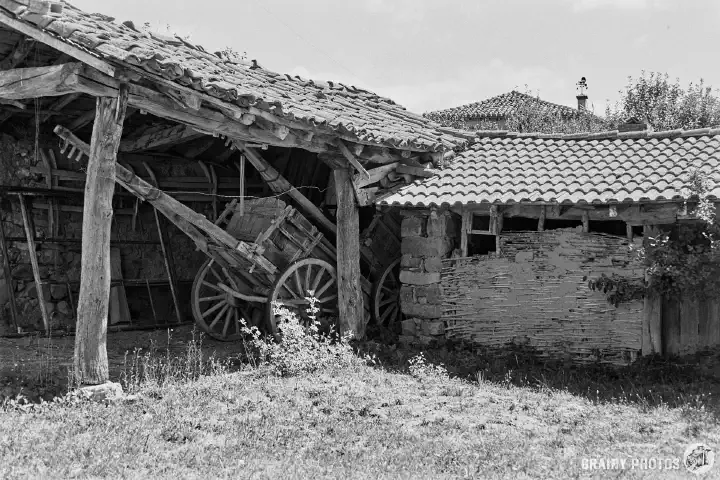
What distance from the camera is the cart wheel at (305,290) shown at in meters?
8.55

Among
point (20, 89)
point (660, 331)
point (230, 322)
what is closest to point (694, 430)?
point (660, 331)

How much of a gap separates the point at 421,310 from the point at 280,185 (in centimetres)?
235

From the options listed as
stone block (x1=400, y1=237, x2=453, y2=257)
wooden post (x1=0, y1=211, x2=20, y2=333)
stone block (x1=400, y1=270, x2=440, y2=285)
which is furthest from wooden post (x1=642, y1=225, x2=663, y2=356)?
wooden post (x1=0, y1=211, x2=20, y2=333)

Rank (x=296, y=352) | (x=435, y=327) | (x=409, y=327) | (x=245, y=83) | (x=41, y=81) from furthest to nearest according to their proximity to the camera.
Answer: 1. (x=409, y=327)
2. (x=435, y=327)
3. (x=245, y=83)
4. (x=296, y=352)
5. (x=41, y=81)

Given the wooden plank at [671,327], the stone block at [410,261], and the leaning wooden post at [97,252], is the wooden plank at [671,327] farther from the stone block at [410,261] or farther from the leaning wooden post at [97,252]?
→ the leaning wooden post at [97,252]

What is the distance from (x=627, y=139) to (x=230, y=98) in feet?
18.3

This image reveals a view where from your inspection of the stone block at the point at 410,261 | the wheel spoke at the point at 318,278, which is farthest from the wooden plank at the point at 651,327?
the wheel spoke at the point at 318,278

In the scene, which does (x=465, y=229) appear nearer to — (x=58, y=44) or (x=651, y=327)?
(x=651, y=327)

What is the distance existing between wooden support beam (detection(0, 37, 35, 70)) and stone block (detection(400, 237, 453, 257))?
15.8 feet

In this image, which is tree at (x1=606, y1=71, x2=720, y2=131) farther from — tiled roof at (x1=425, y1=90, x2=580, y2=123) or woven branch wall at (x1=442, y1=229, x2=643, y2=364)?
woven branch wall at (x1=442, y1=229, x2=643, y2=364)

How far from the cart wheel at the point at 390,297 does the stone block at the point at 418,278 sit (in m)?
0.39

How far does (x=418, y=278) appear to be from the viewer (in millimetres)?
9391

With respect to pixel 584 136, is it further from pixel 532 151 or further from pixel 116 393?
pixel 116 393

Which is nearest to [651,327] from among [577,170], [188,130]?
[577,170]
